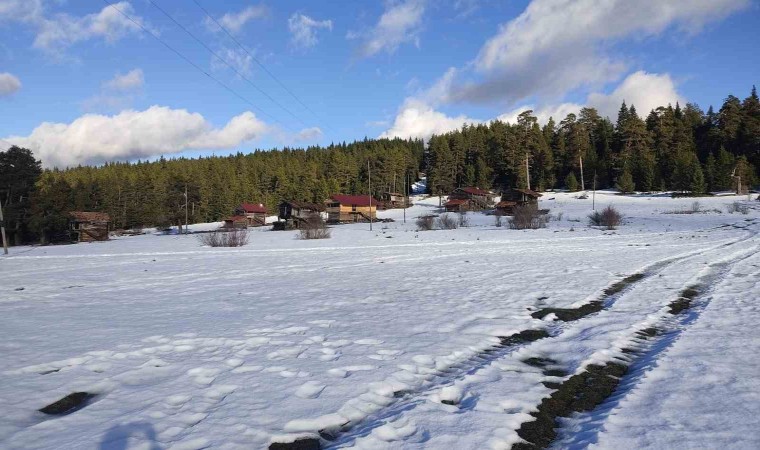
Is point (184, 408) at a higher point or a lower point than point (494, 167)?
lower

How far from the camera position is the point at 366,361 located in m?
6.00

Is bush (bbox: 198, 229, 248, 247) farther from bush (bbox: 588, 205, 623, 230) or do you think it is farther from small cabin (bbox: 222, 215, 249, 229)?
Answer: small cabin (bbox: 222, 215, 249, 229)

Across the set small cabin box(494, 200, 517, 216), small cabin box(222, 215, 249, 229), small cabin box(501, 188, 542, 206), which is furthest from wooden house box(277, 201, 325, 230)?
small cabin box(501, 188, 542, 206)

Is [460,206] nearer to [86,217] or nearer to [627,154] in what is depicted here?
[627,154]

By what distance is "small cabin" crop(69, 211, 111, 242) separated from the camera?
5591 cm

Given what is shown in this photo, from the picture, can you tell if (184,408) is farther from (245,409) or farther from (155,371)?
(155,371)

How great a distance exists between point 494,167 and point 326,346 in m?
102

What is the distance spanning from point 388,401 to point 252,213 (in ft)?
259

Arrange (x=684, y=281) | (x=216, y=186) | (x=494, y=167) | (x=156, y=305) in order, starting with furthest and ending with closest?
(x=494, y=167), (x=216, y=186), (x=684, y=281), (x=156, y=305)

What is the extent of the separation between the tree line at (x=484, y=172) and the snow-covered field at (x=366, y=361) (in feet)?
183

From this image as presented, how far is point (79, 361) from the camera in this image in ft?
19.8

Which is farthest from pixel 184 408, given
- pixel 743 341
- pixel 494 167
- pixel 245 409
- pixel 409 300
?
pixel 494 167

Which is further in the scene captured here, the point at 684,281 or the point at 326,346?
the point at 684,281

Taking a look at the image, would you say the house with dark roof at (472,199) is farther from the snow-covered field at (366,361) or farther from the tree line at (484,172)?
the snow-covered field at (366,361)
